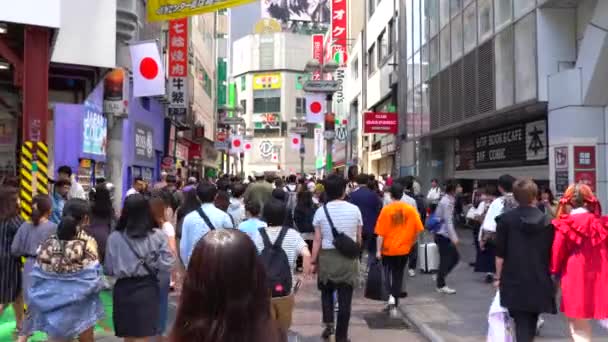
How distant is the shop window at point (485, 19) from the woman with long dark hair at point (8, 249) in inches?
515

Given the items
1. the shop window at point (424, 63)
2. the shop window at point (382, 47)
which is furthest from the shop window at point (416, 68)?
the shop window at point (382, 47)

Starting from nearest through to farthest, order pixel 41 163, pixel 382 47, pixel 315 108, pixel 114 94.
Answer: pixel 41 163
pixel 114 94
pixel 315 108
pixel 382 47

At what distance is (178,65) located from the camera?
27.3m

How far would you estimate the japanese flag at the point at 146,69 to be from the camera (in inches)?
746

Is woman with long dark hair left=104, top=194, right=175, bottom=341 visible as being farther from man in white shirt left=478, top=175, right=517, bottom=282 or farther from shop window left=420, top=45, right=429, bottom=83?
shop window left=420, top=45, right=429, bottom=83

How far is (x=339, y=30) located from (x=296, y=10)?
27277mm

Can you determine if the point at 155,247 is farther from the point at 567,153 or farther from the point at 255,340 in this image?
the point at 567,153

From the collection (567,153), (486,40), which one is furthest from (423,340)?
(486,40)

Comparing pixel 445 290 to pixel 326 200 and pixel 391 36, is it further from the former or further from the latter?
pixel 391 36

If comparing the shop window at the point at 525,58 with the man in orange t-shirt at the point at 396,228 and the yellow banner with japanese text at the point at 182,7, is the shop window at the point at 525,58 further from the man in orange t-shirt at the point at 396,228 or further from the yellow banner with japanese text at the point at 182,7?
the man in orange t-shirt at the point at 396,228

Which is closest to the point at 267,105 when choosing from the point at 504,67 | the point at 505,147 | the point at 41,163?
the point at 505,147

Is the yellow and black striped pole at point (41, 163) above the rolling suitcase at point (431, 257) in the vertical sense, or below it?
above

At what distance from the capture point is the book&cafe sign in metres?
16.6

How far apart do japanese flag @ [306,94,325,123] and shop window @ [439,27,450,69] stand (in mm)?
4801
